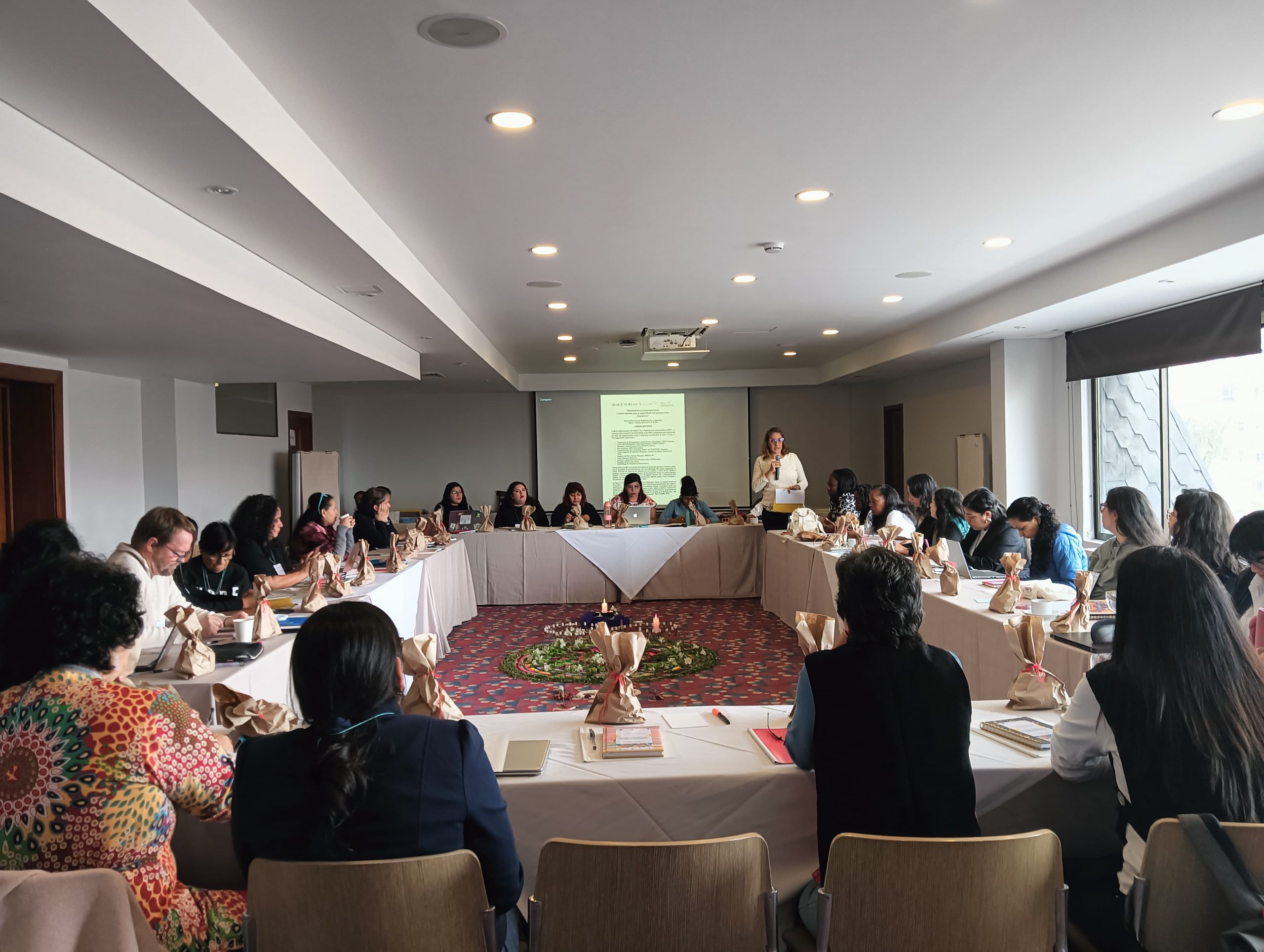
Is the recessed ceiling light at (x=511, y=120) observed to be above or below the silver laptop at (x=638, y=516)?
above

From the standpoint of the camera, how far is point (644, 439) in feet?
42.3

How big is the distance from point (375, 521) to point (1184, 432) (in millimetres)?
6718

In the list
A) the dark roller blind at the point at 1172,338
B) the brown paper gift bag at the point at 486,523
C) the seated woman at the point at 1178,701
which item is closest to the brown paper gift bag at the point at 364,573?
the brown paper gift bag at the point at 486,523

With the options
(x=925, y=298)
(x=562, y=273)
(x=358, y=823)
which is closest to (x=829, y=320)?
(x=925, y=298)

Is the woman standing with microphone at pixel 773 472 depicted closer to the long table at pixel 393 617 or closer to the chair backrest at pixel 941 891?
the long table at pixel 393 617

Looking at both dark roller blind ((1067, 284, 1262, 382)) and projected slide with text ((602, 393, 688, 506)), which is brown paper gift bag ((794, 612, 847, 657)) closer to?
dark roller blind ((1067, 284, 1262, 382))

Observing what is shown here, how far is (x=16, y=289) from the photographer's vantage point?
3873mm

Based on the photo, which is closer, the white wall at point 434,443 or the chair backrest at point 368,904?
the chair backrest at point 368,904

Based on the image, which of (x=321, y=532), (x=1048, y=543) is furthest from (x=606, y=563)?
(x=1048, y=543)

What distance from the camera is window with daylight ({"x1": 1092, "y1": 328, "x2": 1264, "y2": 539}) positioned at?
618cm

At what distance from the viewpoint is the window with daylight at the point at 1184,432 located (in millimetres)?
6176

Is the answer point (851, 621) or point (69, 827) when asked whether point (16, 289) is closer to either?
point (69, 827)

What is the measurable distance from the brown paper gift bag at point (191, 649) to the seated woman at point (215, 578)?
106 centimetres

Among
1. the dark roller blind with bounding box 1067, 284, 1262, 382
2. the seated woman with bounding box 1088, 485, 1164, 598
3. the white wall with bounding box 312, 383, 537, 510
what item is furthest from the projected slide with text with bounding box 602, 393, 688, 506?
the seated woman with bounding box 1088, 485, 1164, 598
